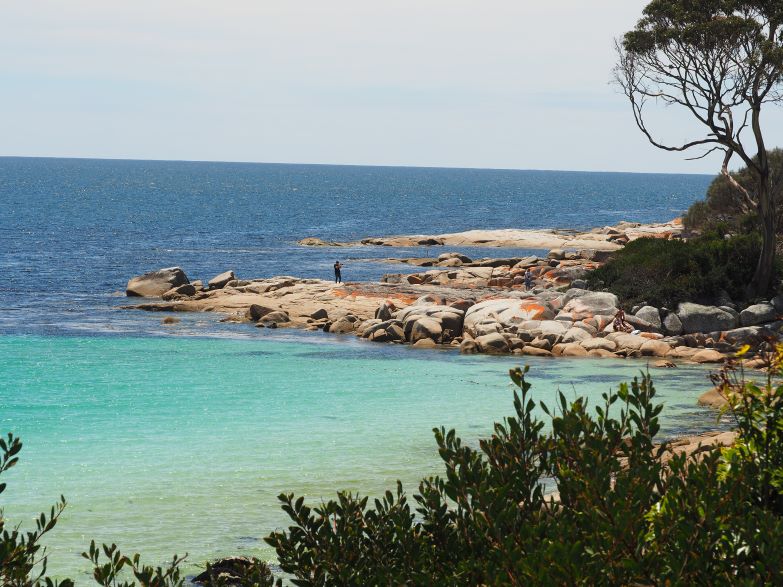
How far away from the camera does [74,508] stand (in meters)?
16.0

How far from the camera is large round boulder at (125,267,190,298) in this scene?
48375 millimetres

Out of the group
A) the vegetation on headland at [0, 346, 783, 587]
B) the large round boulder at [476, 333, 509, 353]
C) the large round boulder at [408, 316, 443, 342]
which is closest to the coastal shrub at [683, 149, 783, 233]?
the large round boulder at [408, 316, 443, 342]

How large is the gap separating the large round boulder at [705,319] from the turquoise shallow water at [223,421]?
414cm

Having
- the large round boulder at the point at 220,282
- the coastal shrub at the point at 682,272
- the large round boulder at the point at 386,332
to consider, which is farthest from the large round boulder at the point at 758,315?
the large round boulder at the point at 220,282

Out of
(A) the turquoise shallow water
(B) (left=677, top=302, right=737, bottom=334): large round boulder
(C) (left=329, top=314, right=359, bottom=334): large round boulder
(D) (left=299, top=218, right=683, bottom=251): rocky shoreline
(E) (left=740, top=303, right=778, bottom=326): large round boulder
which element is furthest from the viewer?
(D) (left=299, top=218, right=683, bottom=251): rocky shoreline

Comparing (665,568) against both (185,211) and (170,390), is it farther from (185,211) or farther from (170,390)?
(185,211)

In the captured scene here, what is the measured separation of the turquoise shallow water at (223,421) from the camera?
1576 centimetres

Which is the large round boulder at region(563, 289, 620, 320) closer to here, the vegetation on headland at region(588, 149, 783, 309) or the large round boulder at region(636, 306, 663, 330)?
the vegetation on headland at region(588, 149, 783, 309)

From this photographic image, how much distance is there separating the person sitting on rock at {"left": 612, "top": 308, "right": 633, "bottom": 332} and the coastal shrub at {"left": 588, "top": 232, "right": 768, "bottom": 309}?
1598mm

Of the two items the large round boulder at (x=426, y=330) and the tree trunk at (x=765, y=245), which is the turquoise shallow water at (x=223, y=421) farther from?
the tree trunk at (x=765, y=245)

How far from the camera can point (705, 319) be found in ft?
109

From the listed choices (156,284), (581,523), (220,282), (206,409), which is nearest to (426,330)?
(206,409)

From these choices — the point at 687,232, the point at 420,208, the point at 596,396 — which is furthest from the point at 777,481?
the point at 420,208

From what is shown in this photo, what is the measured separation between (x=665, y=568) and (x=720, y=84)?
29.3m
